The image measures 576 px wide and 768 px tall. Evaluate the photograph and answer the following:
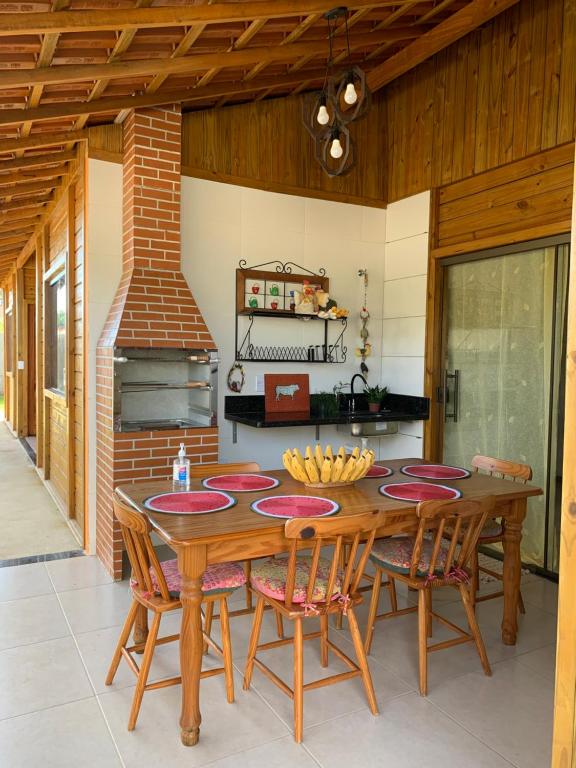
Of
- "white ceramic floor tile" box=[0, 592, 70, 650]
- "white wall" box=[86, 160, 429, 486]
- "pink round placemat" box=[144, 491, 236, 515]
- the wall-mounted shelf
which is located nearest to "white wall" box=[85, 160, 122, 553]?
"white wall" box=[86, 160, 429, 486]

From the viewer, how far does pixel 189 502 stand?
233cm

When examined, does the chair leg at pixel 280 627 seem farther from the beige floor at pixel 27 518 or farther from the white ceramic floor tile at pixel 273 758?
the beige floor at pixel 27 518

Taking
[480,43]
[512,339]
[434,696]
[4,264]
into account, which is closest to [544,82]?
[480,43]

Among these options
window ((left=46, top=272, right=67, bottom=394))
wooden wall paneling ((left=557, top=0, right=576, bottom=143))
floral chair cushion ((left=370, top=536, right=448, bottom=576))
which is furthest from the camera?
window ((left=46, top=272, right=67, bottom=394))

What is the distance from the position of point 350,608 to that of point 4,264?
809 cm

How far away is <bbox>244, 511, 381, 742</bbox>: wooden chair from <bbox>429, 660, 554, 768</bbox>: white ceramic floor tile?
14.3 inches

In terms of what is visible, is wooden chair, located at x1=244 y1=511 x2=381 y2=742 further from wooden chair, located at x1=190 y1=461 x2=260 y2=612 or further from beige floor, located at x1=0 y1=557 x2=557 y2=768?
wooden chair, located at x1=190 y1=461 x2=260 y2=612

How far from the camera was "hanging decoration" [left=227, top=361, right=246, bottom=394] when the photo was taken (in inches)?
168

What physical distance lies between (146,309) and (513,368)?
241 cm

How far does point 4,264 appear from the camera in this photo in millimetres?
8469

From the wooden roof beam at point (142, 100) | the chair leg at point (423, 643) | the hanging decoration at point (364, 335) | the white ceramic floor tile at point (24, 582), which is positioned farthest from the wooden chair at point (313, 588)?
the wooden roof beam at point (142, 100)

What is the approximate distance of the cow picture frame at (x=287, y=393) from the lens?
4312 mm

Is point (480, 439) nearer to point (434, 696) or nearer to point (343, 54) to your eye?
point (434, 696)

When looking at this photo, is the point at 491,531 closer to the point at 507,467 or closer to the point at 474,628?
the point at 507,467
